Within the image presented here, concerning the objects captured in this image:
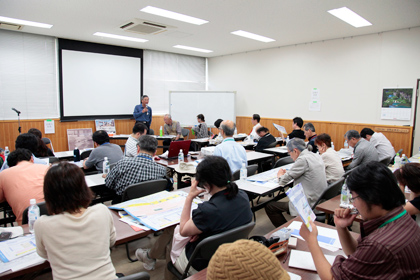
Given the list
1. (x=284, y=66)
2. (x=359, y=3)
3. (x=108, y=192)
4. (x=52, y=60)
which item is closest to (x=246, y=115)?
(x=284, y=66)

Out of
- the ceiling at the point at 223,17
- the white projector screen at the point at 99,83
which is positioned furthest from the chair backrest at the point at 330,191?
the white projector screen at the point at 99,83

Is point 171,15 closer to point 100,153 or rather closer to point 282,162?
point 100,153

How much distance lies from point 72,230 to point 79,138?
23.3 feet

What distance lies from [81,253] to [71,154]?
13.0ft

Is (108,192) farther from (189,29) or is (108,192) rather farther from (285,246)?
(189,29)

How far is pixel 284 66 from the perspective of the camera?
8.51 m

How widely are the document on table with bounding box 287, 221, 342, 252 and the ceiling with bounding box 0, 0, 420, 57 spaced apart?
12.8 feet

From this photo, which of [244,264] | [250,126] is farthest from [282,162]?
[250,126]

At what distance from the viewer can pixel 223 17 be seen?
5527 millimetres

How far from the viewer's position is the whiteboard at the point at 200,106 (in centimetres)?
946

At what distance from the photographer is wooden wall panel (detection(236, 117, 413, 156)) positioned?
6441mm

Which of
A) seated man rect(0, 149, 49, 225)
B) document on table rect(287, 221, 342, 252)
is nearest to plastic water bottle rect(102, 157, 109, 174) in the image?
seated man rect(0, 149, 49, 225)

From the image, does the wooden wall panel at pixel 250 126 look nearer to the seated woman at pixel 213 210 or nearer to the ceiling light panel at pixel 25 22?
the ceiling light panel at pixel 25 22

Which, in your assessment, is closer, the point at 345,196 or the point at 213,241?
the point at 213,241
